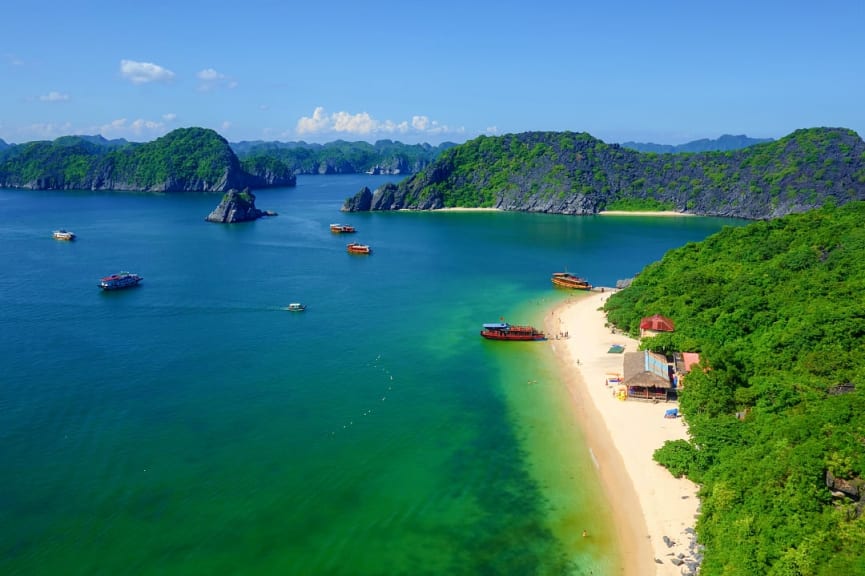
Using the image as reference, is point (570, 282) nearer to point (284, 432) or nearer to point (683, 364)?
point (683, 364)

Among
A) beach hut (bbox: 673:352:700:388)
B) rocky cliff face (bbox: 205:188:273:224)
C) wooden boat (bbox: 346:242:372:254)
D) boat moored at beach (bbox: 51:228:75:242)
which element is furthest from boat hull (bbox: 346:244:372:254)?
beach hut (bbox: 673:352:700:388)

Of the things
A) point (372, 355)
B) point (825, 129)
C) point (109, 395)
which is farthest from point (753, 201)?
point (109, 395)

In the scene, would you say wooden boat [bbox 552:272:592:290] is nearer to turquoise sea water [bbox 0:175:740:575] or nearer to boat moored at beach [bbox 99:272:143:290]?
turquoise sea water [bbox 0:175:740:575]

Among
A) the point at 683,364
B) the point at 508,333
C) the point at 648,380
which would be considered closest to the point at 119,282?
the point at 508,333

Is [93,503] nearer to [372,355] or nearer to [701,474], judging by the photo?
[372,355]

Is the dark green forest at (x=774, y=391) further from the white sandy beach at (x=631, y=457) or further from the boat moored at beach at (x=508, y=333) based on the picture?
the boat moored at beach at (x=508, y=333)

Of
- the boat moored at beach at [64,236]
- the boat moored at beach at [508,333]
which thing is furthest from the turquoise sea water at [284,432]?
the boat moored at beach at [64,236]

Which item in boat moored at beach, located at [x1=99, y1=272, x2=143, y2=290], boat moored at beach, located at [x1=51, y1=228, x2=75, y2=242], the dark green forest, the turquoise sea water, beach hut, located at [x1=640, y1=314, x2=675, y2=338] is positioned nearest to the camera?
the dark green forest
